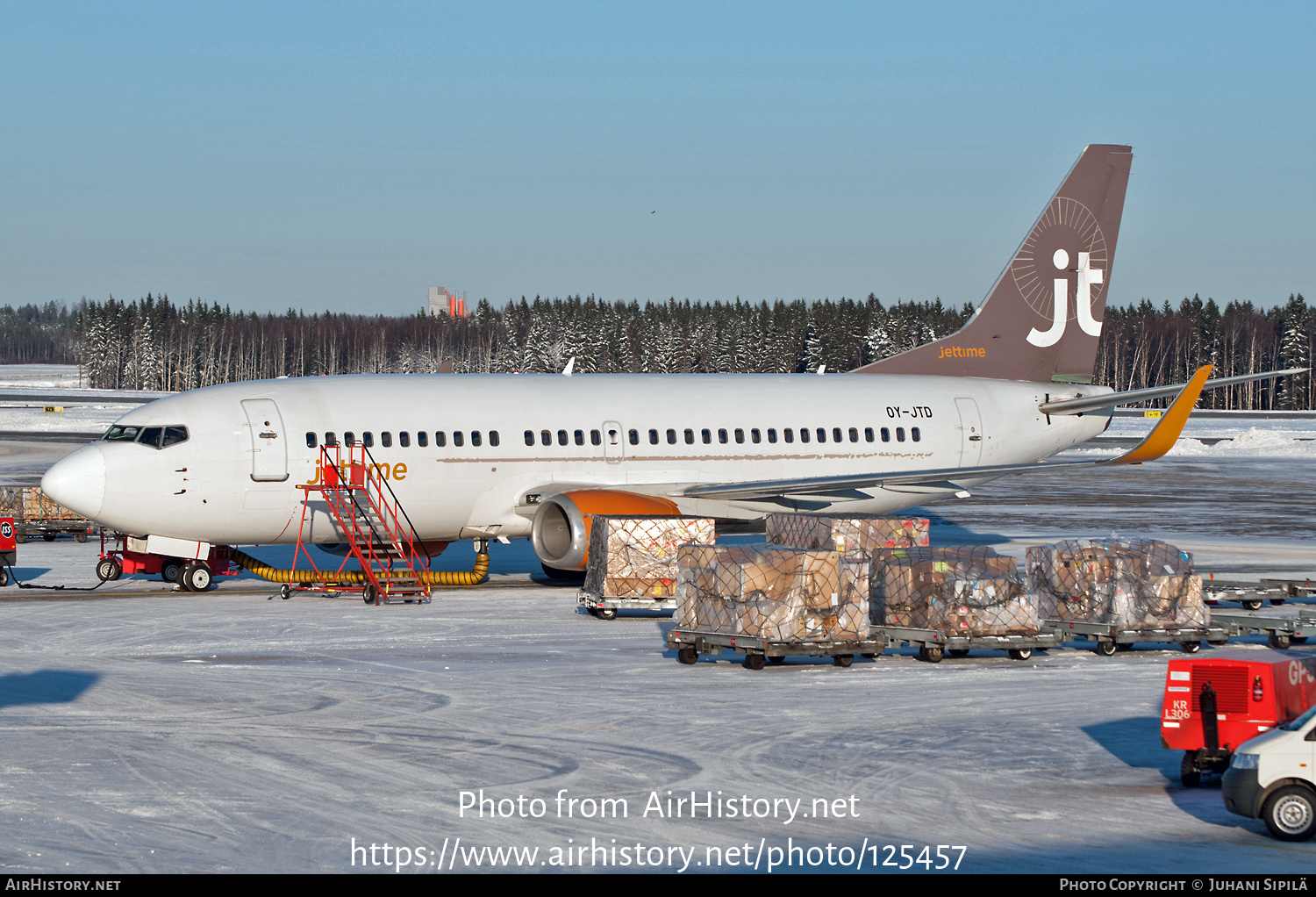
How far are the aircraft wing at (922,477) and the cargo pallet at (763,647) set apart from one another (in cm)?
882

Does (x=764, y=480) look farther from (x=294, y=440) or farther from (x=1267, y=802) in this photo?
(x=1267, y=802)

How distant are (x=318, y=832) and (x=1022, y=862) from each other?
5539 mm

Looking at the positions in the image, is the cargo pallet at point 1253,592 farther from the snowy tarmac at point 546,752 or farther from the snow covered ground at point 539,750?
the snow covered ground at point 539,750

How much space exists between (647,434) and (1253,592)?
40.0ft

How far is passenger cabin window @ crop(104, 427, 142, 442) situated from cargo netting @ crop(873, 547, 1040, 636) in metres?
14.3

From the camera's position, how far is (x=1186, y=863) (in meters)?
10.4

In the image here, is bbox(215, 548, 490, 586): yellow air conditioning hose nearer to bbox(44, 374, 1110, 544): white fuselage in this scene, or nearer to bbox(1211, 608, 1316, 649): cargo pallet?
bbox(44, 374, 1110, 544): white fuselage

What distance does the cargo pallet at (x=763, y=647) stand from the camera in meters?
18.7

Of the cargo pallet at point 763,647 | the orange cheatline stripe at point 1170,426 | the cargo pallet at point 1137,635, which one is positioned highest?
the orange cheatline stripe at point 1170,426

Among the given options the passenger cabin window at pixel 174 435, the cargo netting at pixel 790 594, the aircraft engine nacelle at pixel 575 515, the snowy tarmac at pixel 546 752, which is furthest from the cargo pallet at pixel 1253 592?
the passenger cabin window at pixel 174 435

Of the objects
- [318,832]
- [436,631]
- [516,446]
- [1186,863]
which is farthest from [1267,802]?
[516,446]

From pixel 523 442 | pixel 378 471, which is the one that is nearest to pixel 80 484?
pixel 378 471

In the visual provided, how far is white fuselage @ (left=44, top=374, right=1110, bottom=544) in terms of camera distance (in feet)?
84.5

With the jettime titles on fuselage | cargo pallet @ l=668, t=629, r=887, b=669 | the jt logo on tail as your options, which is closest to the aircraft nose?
the jettime titles on fuselage
